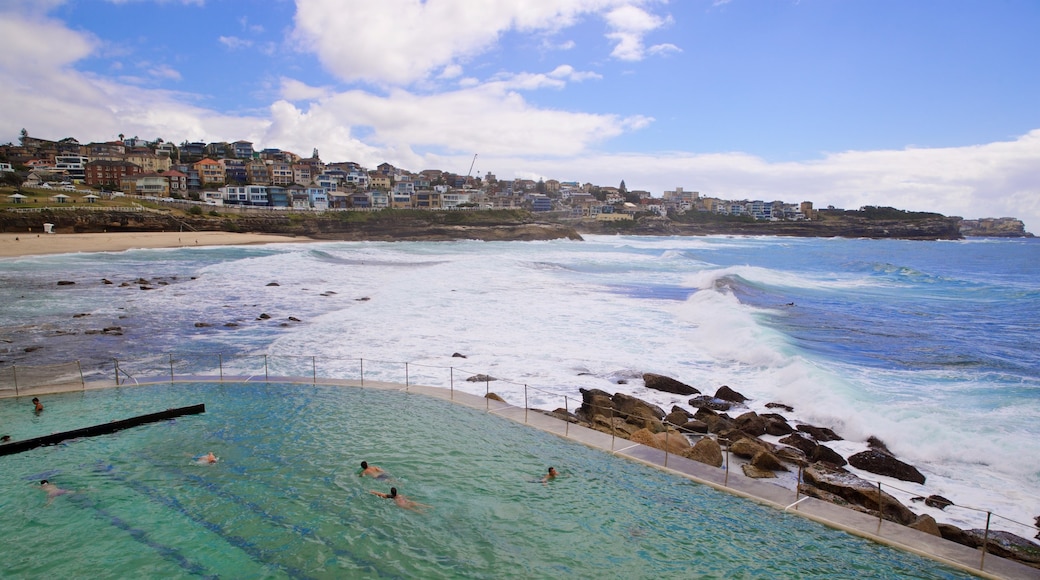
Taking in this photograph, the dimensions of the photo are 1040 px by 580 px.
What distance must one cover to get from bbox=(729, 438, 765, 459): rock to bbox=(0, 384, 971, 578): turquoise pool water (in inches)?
92.7

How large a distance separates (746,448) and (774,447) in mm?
975

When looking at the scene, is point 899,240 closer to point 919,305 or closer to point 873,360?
point 919,305

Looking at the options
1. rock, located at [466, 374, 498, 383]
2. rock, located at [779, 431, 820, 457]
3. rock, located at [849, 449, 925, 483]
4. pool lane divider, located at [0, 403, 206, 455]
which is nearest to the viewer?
pool lane divider, located at [0, 403, 206, 455]

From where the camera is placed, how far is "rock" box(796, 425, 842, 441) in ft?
39.9

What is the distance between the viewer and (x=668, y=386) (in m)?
15.0

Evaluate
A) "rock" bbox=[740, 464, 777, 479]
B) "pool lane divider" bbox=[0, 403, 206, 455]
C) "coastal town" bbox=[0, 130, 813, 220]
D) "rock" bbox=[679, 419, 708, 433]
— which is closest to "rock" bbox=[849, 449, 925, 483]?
"rock" bbox=[740, 464, 777, 479]

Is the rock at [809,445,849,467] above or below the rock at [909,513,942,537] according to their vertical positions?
below

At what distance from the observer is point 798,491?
8266 mm

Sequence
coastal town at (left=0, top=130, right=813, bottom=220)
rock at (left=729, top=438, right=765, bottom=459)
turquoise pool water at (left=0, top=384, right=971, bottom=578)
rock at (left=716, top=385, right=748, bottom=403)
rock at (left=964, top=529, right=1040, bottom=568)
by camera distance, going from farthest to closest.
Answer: coastal town at (left=0, top=130, right=813, bottom=220) → rock at (left=716, top=385, right=748, bottom=403) → rock at (left=729, top=438, right=765, bottom=459) → rock at (left=964, top=529, right=1040, bottom=568) → turquoise pool water at (left=0, top=384, right=971, bottom=578)

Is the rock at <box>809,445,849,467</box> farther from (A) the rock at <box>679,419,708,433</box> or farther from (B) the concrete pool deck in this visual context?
(B) the concrete pool deck

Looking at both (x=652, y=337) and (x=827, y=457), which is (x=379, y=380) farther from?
(x=652, y=337)

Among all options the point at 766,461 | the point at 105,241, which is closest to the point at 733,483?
the point at 766,461

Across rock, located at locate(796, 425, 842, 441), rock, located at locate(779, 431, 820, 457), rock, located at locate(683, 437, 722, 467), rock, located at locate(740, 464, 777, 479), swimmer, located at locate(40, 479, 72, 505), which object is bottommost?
rock, located at locate(796, 425, 842, 441)

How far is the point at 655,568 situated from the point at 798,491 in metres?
3.01
